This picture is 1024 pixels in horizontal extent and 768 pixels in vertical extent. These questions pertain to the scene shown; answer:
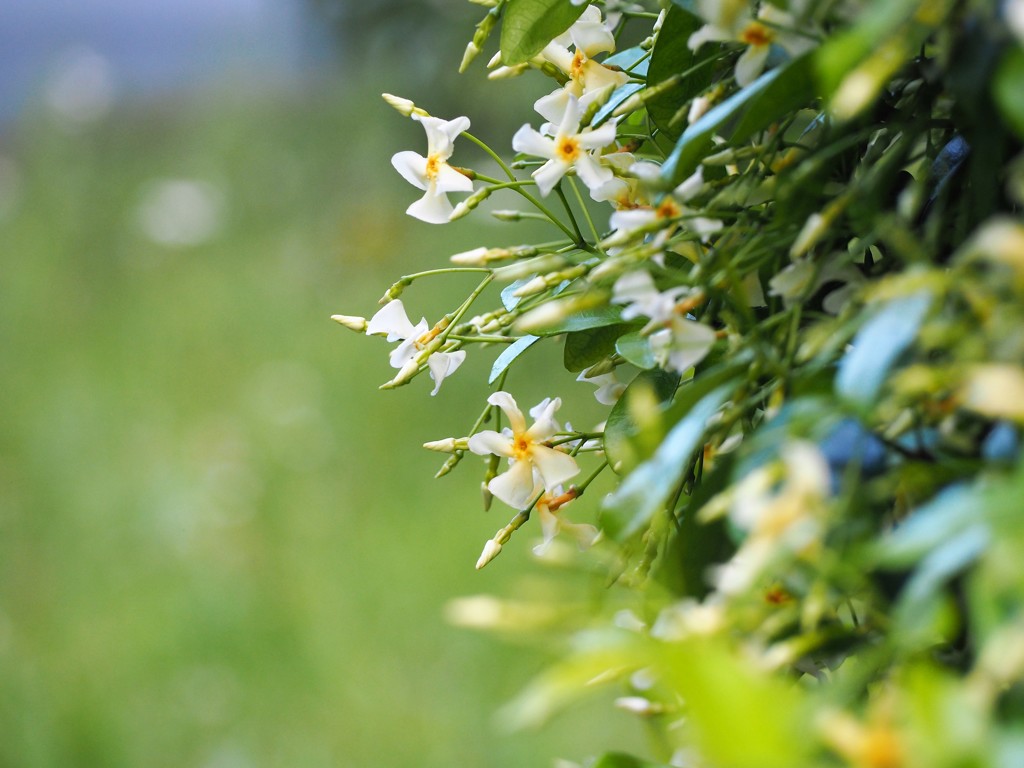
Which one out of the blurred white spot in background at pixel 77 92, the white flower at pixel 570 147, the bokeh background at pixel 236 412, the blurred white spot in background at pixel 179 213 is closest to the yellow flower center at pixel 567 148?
the white flower at pixel 570 147

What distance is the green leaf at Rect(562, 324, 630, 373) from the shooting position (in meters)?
0.37

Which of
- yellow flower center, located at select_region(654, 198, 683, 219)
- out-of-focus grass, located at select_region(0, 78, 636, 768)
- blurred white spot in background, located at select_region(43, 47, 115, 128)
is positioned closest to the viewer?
yellow flower center, located at select_region(654, 198, 683, 219)

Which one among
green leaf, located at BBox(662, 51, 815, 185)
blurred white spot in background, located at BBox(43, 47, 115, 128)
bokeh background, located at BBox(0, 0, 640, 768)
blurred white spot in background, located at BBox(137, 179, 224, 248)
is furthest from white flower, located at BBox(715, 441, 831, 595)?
blurred white spot in background, located at BBox(43, 47, 115, 128)

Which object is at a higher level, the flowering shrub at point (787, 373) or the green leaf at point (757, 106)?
the green leaf at point (757, 106)

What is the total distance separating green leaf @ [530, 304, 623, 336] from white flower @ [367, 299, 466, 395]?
34 mm

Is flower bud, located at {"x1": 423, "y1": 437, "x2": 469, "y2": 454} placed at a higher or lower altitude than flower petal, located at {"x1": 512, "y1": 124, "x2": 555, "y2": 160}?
lower

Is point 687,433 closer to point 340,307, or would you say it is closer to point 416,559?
point 416,559

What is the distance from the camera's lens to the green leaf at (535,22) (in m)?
0.35

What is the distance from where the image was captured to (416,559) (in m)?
1.69

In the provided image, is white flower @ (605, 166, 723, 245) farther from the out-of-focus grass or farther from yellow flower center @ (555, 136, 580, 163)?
the out-of-focus grass

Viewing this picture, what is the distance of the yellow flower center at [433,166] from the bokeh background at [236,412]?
1.01 metres

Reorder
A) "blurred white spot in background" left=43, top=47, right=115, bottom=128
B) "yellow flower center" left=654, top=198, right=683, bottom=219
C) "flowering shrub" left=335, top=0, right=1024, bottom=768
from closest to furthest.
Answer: "flowering shrub" left=335, top=0, right=1024, bottom=768 < "yellow flower center" left=654, top=198, right=683, bottom=219 < "blurred white spot in background" left=43, top=47, right=115, bottom=128

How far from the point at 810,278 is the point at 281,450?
1727 millimetres

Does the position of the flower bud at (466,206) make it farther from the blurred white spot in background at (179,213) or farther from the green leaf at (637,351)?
the blurred white spot in background at (179,213)
